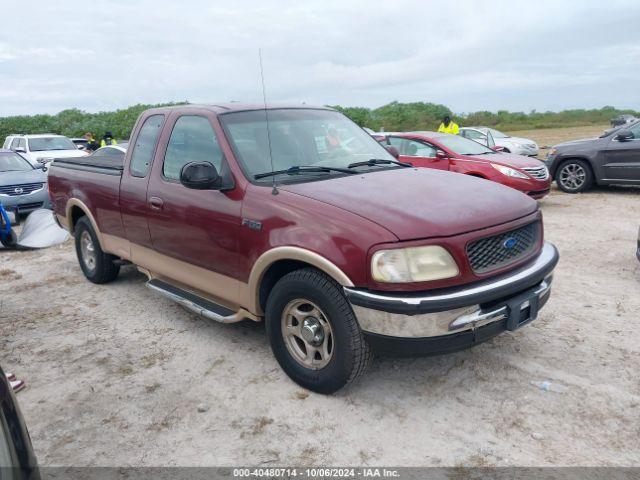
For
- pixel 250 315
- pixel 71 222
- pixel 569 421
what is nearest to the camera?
pixel 569 421

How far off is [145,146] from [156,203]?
0.71 m

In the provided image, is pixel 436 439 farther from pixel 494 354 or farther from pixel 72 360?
pixel 72 360

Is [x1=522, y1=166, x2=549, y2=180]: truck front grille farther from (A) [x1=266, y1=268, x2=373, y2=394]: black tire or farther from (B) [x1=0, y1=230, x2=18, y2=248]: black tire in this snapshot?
(B) [x1=0, y1=230, x2=18, y2=248]: black tire

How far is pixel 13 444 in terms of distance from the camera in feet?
5.56

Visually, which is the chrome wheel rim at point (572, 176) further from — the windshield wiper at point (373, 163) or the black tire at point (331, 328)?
the black tire at point (331, 328)

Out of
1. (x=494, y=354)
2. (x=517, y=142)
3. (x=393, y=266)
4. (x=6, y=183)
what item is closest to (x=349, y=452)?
(x=393, y=266)

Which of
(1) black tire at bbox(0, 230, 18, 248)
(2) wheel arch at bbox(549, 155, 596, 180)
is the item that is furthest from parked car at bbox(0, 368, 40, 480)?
(2) wheel arch at bbox(549, 155, 596, 180)

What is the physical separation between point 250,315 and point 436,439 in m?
1.53

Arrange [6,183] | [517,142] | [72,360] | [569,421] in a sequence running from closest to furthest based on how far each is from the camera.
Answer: [569,421]
[72,360]
[6,183]
[517,142]

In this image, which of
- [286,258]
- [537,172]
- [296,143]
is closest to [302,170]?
[296,143]

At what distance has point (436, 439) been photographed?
3070 millimetres

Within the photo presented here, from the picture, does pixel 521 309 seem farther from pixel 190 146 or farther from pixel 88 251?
pixel 88 251

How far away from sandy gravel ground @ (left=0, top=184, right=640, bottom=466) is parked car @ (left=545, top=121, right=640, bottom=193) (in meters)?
6.33

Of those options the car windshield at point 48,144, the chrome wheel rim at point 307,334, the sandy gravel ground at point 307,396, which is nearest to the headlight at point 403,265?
the chrome wheel rim at point 307,334
